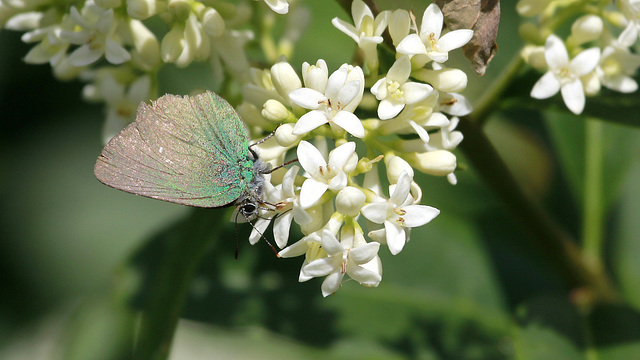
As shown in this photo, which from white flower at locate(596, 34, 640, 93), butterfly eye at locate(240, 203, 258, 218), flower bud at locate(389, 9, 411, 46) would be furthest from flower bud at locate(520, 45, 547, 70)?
butterfly eye at locate(240, 203, 258, 218)

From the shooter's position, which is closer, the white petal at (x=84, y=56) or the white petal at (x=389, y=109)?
the white petal at (x=389, y=109)

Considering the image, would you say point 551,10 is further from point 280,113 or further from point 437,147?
point 280,113

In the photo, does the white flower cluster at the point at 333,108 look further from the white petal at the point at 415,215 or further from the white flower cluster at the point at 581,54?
the white flower cluster at the point at 581,54

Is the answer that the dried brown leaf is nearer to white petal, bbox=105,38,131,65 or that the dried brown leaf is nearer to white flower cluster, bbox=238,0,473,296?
white flower cluster, bbox=238,0,473,296

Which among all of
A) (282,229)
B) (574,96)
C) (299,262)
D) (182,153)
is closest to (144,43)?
(182,153)

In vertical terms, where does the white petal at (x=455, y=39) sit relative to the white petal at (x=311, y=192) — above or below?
above

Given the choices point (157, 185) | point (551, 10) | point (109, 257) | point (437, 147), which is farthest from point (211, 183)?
point (109, 257)

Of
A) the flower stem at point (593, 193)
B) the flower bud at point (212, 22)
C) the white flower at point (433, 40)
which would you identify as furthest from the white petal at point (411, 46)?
the flower stem at point (593, 193)

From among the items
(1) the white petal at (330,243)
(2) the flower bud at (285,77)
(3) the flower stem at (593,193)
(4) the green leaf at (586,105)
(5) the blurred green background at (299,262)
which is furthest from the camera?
(3) the flower stem at (593,193)
